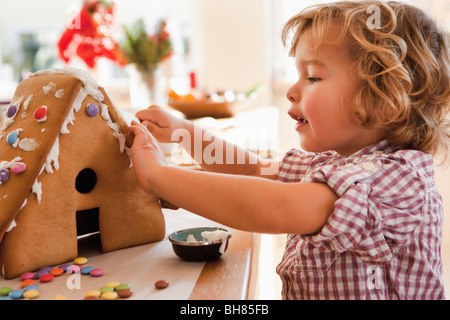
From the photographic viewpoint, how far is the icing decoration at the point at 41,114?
0.72m

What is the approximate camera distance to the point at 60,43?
94.7 inches

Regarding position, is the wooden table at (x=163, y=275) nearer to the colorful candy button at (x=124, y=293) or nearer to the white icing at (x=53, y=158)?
the colorful candy button at (x=124, y=293)

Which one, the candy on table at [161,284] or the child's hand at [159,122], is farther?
the child's hand at [159,122]

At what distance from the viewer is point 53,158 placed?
2.33 feet

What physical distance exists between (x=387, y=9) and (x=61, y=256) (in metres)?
0.65

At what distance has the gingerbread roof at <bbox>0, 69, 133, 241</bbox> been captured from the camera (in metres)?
0.69

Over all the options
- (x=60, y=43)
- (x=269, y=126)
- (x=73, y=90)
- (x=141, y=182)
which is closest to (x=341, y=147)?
(x=141, y=182)

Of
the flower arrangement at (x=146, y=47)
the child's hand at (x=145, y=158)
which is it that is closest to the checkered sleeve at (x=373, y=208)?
the child's hand at (x=145, y=158)

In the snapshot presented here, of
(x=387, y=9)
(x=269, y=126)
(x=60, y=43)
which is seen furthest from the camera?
(x=60, y=43)

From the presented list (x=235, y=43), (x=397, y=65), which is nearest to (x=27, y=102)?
(x=397, y=65)

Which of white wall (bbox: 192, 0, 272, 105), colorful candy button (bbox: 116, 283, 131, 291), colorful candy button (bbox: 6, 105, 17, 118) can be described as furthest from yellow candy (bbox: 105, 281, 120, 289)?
white wall (bbox: 192, 0, 272, 105)

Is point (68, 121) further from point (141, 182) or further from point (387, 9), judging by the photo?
point (387, 9)

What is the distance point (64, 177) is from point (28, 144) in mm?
69
